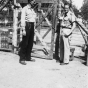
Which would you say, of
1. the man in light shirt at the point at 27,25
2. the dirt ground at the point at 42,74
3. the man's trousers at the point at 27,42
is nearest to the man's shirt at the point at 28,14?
the man in light shirt at the point at 27,25

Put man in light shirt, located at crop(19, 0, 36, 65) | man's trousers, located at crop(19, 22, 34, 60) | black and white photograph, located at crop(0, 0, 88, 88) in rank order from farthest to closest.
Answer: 1. man's trousers, located at crop(19, 22, 34, 60)
2. man in light shirt, located at crop(19, 0, 36, 65)
3. black and white photograph, located at crop(0, 0, 88, 88)

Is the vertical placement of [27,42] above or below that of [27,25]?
below

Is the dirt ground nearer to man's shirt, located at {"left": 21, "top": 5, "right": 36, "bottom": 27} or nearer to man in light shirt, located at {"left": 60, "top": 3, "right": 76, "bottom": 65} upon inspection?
man in light shirt, located at {"left": 60, "top": 3, "right": 76, "bottom": 65}

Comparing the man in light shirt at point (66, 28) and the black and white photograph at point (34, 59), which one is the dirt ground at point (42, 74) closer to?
the black and white photograph at point (34, 59)

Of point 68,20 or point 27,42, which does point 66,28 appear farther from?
point 27,42

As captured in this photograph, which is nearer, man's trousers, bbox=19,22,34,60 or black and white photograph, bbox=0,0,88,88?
black and white photograph, bbox=0,0,88,88

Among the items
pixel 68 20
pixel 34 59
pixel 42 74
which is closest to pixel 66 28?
pixel 68 20

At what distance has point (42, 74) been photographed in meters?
5.43

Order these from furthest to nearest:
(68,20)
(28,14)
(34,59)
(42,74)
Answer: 1. (34,59)
2. (68,20)
3. (28,14)
4. (42,74)

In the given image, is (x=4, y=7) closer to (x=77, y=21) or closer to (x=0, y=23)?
(x=0, y=23)

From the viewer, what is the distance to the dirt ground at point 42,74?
4.65 metres

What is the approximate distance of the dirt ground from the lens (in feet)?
15.3

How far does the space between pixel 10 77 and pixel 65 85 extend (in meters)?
1.56

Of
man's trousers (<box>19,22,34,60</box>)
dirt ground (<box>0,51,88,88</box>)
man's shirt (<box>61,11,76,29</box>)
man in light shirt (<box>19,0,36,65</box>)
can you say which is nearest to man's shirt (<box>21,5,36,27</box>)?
man in light shirt (<box>19,0,36,65</box>)
